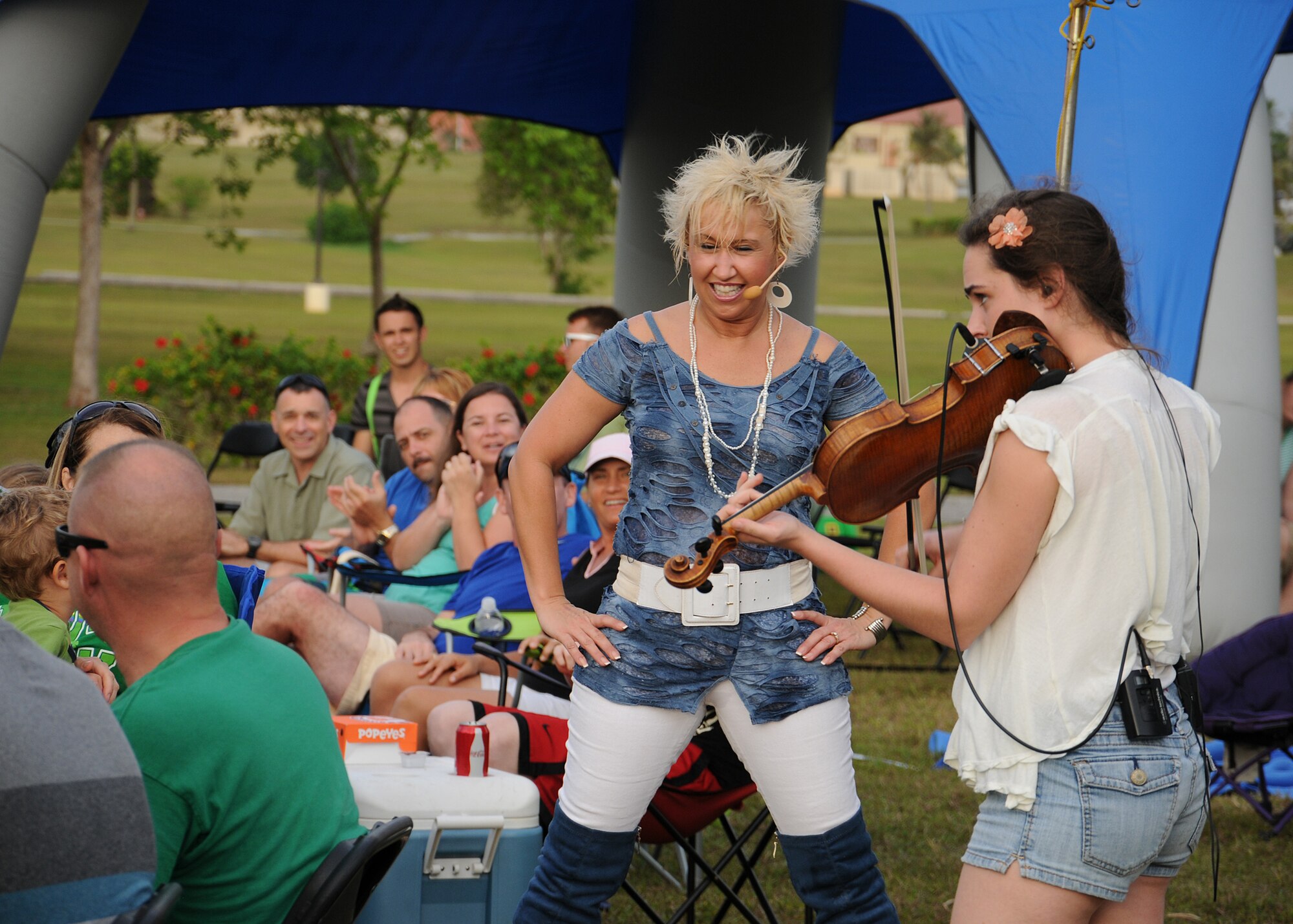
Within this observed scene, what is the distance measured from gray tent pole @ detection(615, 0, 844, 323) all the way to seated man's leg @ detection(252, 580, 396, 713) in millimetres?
3568

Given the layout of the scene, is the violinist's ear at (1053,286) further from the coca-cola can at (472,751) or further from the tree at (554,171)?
the tree at (554,171)

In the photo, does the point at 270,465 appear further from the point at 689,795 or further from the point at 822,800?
the point at 822,800

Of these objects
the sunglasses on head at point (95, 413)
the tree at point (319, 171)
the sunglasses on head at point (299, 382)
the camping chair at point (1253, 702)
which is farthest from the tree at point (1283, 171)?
the sunglasses on head at point (95, 413)

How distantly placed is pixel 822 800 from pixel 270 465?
444cm

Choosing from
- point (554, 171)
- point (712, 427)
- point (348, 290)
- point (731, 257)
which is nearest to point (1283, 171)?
point (554, 171)

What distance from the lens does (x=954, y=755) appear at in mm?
1968

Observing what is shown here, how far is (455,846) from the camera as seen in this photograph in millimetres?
2705

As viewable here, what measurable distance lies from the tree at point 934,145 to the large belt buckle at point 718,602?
164 ft

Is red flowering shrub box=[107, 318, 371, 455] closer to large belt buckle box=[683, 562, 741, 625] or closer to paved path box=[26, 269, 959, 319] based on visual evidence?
large belt buckle box=[683, 562, 741, 625]

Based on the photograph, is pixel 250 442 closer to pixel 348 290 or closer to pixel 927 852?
pixel 927 852

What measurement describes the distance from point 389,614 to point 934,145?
49.7 m

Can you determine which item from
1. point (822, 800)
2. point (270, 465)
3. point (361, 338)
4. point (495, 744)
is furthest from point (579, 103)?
point (361, 338)

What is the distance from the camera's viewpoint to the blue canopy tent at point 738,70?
15.7ft

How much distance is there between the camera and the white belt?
240cm
